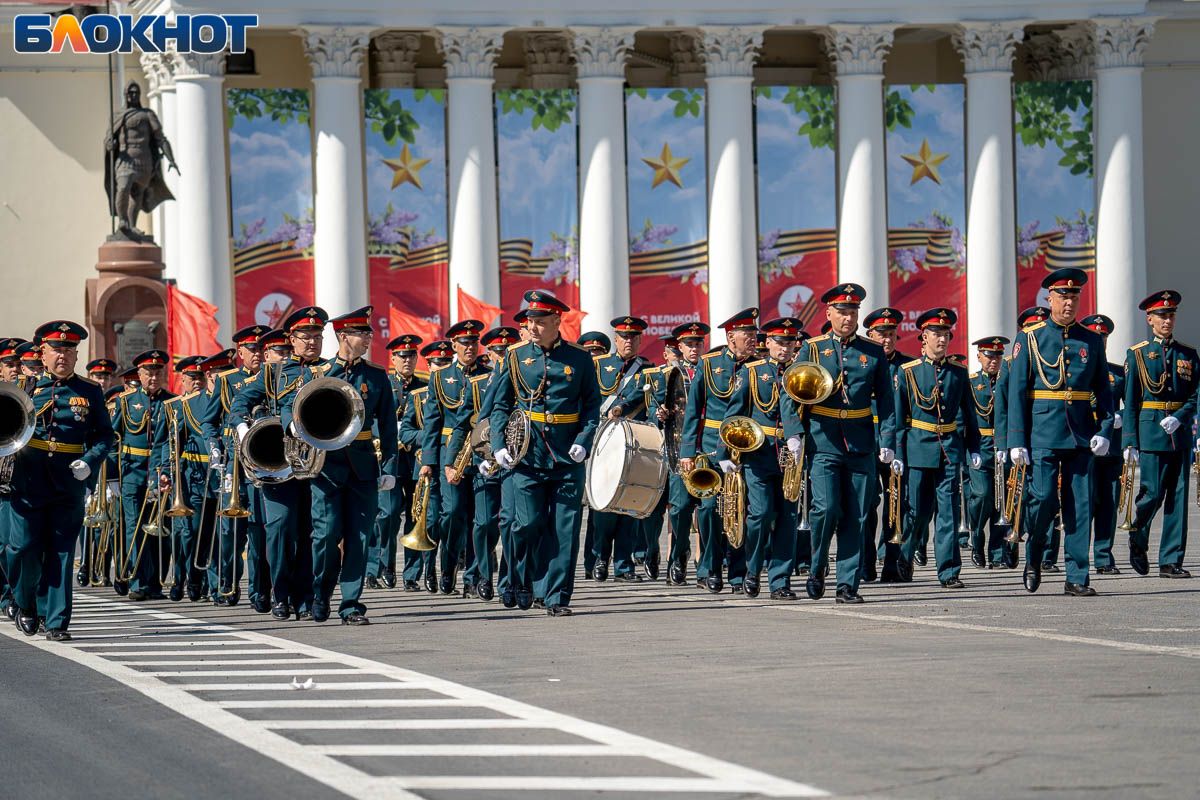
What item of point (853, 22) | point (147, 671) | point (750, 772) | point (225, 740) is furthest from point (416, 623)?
point (853, 22)

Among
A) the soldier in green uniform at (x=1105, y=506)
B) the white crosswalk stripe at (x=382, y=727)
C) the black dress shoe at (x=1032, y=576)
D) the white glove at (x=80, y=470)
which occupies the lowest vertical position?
the white crosswalk stripe at (x=382, y=727)

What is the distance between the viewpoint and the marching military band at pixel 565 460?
589 inches

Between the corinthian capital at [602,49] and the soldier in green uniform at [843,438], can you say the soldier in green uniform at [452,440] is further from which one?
the corinthian capital at [602,49]

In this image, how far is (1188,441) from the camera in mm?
17875

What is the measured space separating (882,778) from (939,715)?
1.52 m

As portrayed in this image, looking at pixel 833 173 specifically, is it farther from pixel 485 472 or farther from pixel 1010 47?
pixel 485 472

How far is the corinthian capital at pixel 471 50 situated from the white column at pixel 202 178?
461 cm

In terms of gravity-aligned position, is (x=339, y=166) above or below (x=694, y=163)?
below

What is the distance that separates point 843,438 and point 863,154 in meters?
30.0

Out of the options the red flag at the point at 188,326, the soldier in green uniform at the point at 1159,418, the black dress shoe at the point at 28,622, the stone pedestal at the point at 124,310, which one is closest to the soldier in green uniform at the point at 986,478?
the soldier in green uniform at the point at 1159,418

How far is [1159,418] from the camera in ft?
58.5

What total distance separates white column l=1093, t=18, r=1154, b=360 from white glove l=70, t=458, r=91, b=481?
110 feet

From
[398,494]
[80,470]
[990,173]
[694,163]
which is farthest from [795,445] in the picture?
[990,173]

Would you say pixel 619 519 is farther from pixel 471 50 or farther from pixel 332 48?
pixel 471 50
